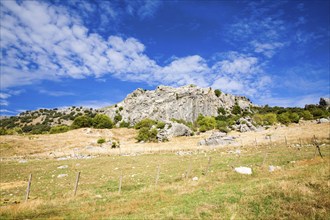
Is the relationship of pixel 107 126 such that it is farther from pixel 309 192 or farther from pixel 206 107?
pixel 309 192

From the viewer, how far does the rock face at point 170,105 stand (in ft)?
497

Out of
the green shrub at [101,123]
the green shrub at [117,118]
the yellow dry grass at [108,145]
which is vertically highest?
the green shrub at [117,118]

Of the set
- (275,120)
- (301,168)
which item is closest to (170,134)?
(275,120)

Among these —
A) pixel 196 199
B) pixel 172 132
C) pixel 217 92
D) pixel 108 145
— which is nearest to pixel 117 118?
pixel 217 92

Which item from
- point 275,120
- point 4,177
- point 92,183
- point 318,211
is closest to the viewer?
point 318,211

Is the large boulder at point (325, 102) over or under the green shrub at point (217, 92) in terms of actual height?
under

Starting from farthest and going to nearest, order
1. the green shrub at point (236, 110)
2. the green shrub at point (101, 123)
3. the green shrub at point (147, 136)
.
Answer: the green shrub at point (236, 110)
the green shrub at point (101, 123)
the green shrub at point (147, 136)

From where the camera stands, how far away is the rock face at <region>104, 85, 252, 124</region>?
497 feet

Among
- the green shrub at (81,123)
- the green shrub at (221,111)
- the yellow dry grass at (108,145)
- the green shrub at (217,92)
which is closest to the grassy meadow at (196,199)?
the yellow dry grass at (108,145)

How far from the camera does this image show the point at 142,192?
809 inches

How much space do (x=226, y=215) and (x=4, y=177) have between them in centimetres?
3136

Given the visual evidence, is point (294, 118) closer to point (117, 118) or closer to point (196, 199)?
point (117, 118)

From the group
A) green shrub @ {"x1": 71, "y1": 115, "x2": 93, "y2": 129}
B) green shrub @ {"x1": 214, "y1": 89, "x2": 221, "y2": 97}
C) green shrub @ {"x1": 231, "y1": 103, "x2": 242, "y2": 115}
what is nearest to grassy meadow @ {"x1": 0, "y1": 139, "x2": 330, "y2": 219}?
green shrub @ {"x1": 71, "y1": 115, "x2": 93, "y2": 129}

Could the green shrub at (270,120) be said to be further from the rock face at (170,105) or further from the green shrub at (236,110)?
the green shrub at (236,110)
